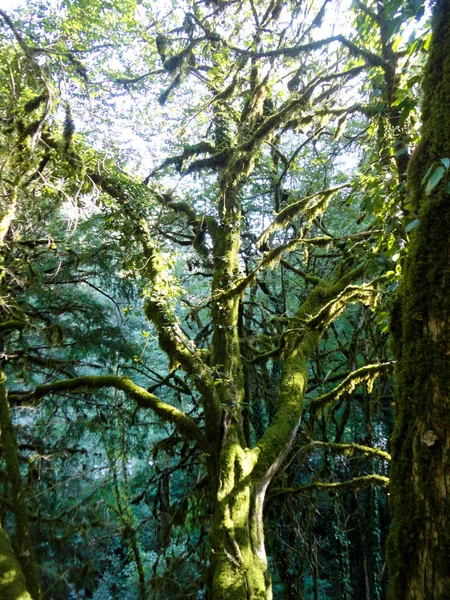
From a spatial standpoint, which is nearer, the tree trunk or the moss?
the moss

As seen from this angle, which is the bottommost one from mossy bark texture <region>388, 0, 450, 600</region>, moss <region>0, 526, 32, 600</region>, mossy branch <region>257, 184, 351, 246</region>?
moss <region>0, 526, 32, 600</region>

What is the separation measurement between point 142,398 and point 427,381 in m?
3.42

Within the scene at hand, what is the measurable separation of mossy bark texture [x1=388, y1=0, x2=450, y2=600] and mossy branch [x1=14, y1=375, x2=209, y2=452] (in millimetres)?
2986

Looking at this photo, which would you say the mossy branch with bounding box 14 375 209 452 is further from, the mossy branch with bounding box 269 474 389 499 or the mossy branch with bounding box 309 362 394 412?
the mossy branch with bounding box 309 362 394 412

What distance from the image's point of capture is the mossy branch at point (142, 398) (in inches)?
158

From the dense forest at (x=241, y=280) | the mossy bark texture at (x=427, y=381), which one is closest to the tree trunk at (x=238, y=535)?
the dense forest at (x=241, y=280)

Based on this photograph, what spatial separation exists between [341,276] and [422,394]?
3.99 metres

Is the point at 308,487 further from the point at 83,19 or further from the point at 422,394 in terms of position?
the point at 83,19

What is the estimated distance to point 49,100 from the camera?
3.50 meters

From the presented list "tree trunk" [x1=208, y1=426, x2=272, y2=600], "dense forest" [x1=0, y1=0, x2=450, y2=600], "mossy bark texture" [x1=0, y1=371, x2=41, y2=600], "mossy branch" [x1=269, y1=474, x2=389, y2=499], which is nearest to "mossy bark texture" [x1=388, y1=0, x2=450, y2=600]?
"dense forest" [x1=0, y1=0, x2=450, y2=600]

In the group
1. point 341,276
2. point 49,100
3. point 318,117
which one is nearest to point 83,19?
point 49,100

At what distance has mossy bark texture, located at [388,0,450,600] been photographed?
107 centimetres

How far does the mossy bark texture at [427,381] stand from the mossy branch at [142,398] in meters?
2.99

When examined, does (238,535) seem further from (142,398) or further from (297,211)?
(297,211)
